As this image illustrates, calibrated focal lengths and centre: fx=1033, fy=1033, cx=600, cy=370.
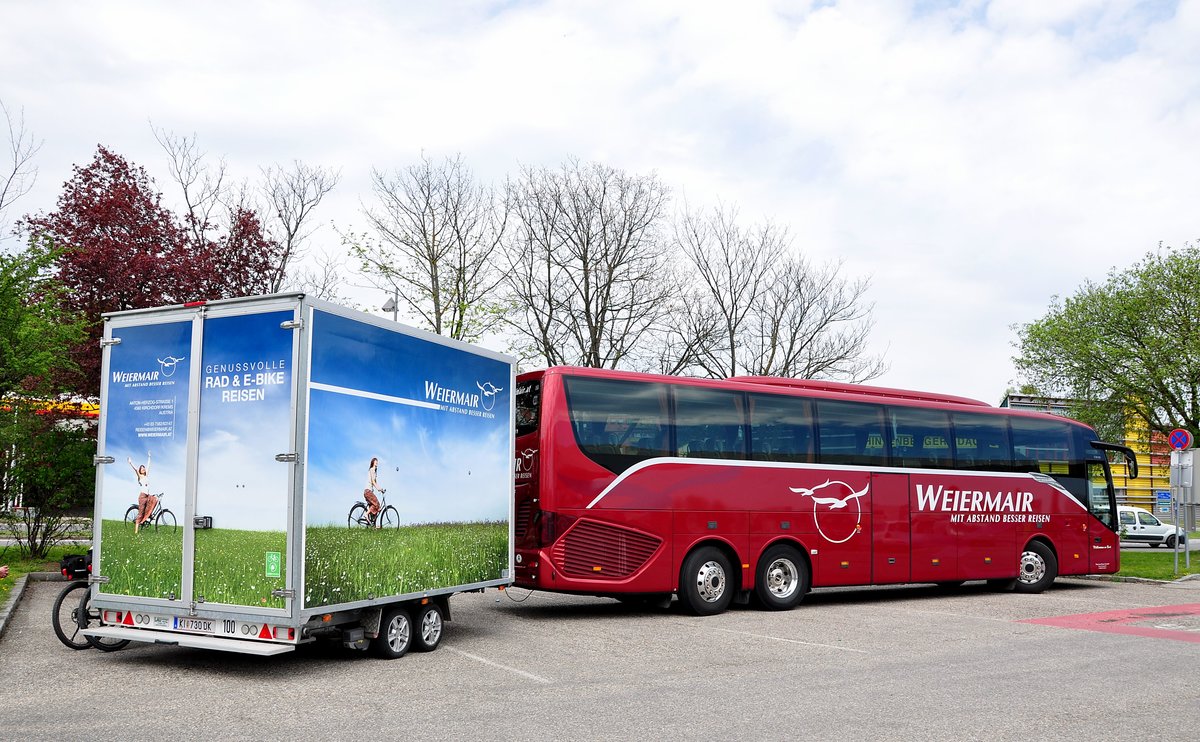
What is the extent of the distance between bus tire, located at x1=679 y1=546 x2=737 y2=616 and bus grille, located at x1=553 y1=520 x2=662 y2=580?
2.36ft

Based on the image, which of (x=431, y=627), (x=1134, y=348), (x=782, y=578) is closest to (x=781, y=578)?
(x=782, y=578)

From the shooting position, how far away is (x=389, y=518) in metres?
9.68

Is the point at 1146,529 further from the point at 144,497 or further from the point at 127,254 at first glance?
the point at 144,497

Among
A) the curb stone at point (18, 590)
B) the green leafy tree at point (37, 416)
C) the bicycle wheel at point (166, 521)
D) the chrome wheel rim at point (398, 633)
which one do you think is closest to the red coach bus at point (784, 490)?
the chrome wheel rim at point (398, 633)

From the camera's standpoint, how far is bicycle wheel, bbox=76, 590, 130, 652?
963 cm

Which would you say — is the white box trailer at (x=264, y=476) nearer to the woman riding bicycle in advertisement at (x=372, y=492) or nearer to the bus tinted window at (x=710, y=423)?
the woman riding bicycle in advertisement at (x=372, y=492)

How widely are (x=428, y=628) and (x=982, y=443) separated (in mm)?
11257

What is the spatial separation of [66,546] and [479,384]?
1353cm

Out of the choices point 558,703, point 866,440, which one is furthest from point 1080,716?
point 866,440

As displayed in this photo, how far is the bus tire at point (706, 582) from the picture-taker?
14266 millimetres

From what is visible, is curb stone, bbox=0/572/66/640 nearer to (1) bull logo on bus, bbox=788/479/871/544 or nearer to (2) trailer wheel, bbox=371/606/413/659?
(2) trailer wheel, bbox=371/606/413/659

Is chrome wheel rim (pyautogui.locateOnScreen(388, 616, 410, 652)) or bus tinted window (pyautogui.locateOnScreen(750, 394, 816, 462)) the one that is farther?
bus tinted window (pyautogui.locateOnScreen(750, 394, 816, 462))

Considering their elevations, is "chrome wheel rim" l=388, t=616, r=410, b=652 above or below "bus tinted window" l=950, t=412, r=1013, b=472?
below

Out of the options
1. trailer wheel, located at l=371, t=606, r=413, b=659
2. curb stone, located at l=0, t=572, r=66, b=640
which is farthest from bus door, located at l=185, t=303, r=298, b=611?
curb stone, located at l=0, t=572, r=66, b=640
